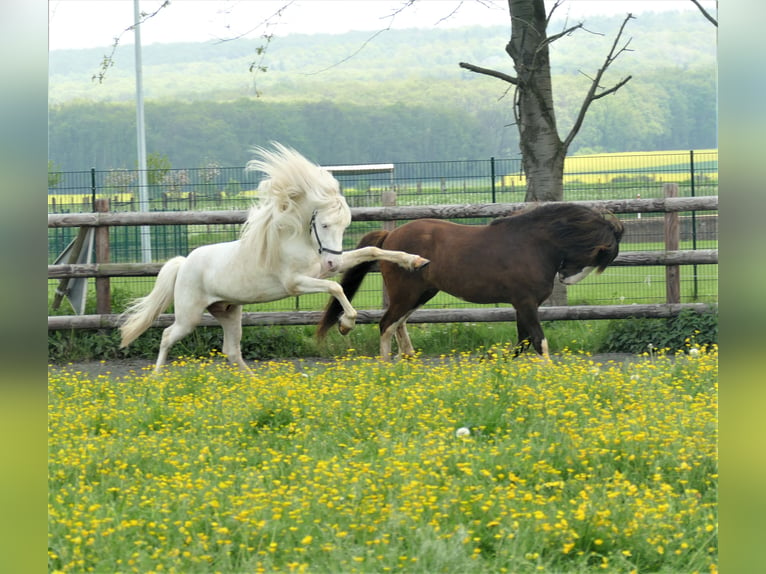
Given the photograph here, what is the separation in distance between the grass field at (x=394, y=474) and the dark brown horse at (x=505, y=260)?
1345 mm

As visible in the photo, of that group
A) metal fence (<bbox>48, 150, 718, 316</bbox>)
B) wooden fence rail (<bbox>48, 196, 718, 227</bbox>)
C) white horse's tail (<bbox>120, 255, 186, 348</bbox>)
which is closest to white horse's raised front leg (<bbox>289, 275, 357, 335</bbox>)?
white horse's tail (<bbox>120, 255, 186, 348</bbox>)

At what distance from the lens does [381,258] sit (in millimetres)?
7988

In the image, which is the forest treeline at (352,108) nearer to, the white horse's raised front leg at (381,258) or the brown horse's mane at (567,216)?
the brown horse's mane at (567,216)

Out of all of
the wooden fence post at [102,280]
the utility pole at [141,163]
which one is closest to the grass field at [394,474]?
the wooden fence post at [102,280]

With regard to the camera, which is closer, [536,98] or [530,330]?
[530,330]

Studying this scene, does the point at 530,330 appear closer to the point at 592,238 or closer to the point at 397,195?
the point at 592,238

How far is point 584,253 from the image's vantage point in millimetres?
8273

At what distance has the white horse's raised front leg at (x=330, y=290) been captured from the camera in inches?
306

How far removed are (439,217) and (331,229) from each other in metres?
2.67

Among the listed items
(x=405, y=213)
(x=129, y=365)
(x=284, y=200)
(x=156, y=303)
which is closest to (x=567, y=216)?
(x=405, y=213)

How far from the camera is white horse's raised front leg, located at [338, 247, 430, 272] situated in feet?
25.7

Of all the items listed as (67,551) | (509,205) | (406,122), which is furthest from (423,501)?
(406,122)

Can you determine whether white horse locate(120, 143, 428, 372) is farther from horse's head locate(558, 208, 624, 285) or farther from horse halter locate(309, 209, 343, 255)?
horse's head locate(558, 208, 624, 285)
